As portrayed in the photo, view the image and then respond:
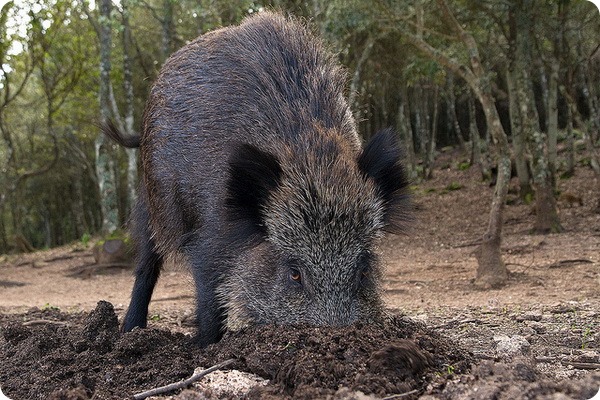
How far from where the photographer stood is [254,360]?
3547mm

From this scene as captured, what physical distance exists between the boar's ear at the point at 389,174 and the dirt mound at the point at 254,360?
72 centimetres

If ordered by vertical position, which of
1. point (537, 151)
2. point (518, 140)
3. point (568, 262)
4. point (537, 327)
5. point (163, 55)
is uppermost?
point (163, 55)

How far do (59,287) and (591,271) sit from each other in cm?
1049

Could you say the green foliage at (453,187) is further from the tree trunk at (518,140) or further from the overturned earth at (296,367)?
the overturned earth at (296,367)

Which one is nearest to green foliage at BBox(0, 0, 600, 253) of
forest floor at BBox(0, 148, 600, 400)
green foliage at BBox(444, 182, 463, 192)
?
green foliage at BBox(444, 182, 463, 192)

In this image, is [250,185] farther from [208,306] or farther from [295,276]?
[208,306]

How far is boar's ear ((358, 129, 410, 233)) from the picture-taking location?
174 inches

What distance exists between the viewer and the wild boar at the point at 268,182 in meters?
4.02

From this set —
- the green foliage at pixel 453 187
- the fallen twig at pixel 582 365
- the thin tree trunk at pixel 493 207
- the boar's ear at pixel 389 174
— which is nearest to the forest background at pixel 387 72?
the thin tree trunk at pixel 493 207

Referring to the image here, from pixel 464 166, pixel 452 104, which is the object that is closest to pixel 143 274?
pixel 452 104

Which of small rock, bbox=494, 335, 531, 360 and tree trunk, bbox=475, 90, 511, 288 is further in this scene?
tree trunk, bbox=475, 90, 511, 288

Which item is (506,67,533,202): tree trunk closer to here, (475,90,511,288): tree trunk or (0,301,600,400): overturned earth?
(475,90,511,288): tree trunk

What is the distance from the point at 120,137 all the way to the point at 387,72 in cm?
1942

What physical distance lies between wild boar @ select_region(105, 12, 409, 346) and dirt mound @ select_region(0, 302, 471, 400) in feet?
0.91
